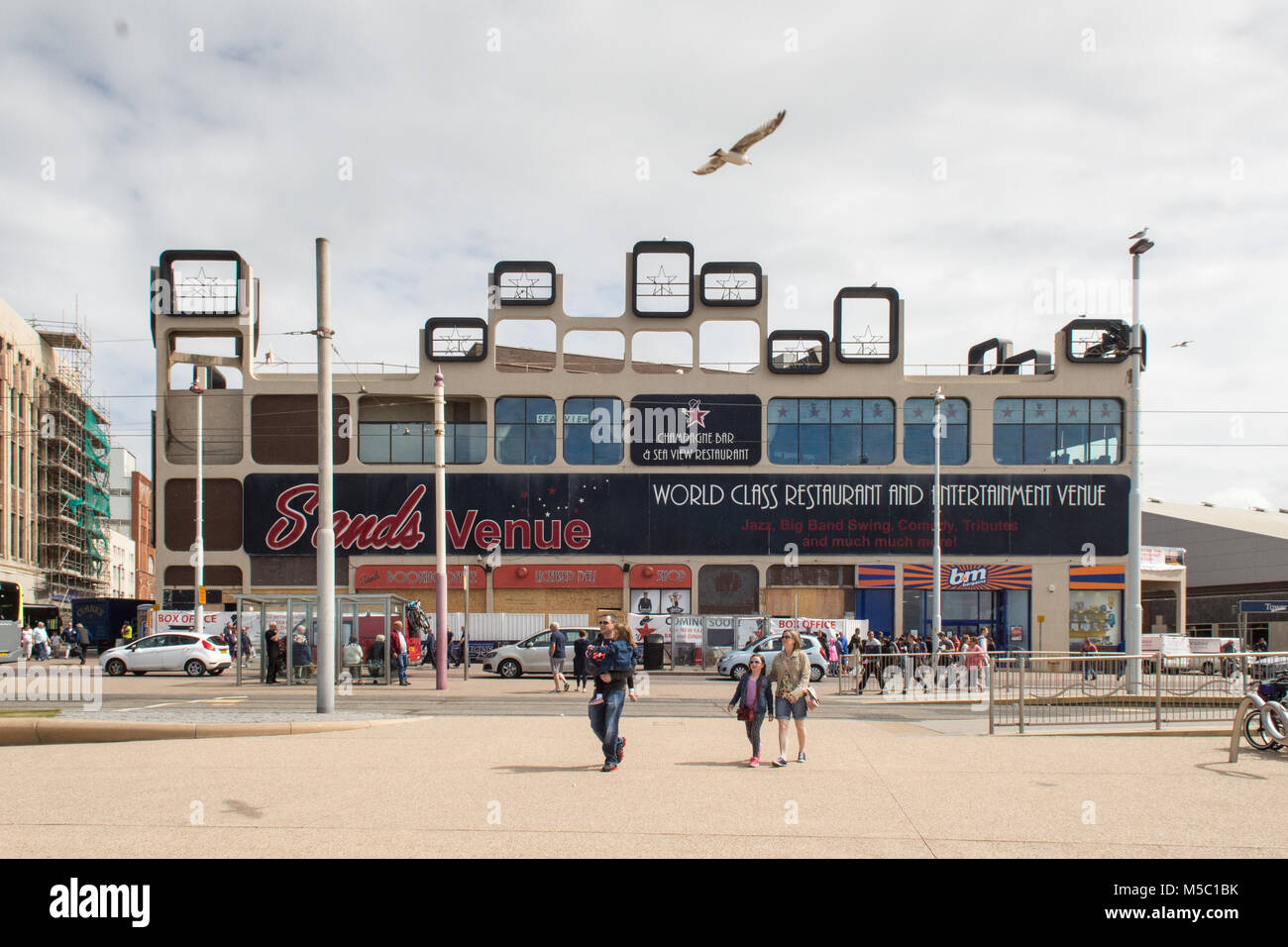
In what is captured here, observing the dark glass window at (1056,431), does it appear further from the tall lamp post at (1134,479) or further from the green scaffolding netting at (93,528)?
the green scaffolding netting at (93,528)

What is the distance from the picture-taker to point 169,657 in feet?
113

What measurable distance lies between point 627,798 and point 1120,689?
10.7 metres

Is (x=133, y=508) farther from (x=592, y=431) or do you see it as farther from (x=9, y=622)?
(x=9, y=622)

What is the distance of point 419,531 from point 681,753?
38478 mm

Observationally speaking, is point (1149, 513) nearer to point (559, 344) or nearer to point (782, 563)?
point (782, 563)

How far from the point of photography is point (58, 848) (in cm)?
782

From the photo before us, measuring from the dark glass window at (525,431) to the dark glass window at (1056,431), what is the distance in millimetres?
20554

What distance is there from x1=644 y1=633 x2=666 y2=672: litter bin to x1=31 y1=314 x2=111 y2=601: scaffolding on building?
2168 inches

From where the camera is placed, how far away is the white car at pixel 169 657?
112ft

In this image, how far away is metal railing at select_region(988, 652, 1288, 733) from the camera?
1723 centimetres

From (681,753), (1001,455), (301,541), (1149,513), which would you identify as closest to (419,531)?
(301,541)

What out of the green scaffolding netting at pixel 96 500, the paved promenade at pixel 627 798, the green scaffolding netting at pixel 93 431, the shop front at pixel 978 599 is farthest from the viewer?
the green scaffolding netting at pixel 96 500

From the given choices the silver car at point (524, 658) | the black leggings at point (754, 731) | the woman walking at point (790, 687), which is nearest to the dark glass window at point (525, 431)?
the silver car at point (524, 658)

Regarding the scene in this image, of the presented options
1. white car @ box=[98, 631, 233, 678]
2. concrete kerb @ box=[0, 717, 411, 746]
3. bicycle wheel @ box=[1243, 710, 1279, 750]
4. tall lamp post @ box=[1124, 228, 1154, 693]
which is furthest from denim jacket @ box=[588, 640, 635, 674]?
white car @ box=[98, 631, 233, 678]
